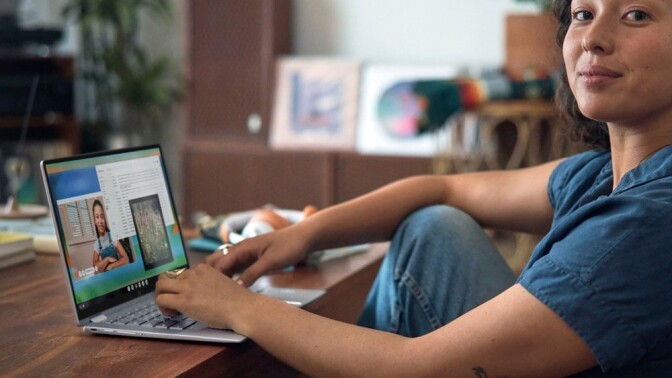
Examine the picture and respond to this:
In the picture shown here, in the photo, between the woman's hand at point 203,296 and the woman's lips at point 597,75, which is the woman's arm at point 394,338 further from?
the woman's lips at point 597,75

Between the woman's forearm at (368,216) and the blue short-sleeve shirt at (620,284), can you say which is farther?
the woman's forearm at (368,216)

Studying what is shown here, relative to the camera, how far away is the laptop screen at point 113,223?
1.22 metres

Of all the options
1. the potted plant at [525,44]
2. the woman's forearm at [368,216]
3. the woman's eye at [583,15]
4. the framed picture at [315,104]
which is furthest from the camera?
the framed picture at [315,104]

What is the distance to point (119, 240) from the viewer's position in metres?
1.30

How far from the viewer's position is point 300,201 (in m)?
3.91

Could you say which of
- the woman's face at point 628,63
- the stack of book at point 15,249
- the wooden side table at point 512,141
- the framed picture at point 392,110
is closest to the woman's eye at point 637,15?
the woman's face at point 628,63

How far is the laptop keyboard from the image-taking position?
3.98 feet

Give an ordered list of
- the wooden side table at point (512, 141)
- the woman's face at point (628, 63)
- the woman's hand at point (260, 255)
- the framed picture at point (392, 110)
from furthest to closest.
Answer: the framed picture at point (392, 110), the wooden side table at point (512, 141), the woman's hand at point (260, 255), the woman's face at point (628, 63)

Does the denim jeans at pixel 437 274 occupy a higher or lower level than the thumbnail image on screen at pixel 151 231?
lower

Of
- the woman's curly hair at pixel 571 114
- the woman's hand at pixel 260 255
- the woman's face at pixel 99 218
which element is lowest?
the woman's hand at pixel 260 255

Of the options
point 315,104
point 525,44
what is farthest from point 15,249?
point 315,104

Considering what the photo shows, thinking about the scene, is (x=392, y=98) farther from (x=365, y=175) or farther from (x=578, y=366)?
→ (x=578, y=366)

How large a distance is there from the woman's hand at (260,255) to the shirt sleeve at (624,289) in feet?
1.69

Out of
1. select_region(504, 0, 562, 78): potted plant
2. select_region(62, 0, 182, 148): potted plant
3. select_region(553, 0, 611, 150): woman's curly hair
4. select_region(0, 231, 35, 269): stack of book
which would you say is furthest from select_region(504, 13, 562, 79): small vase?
select_region(0, 231, 35, 269): stack of book
